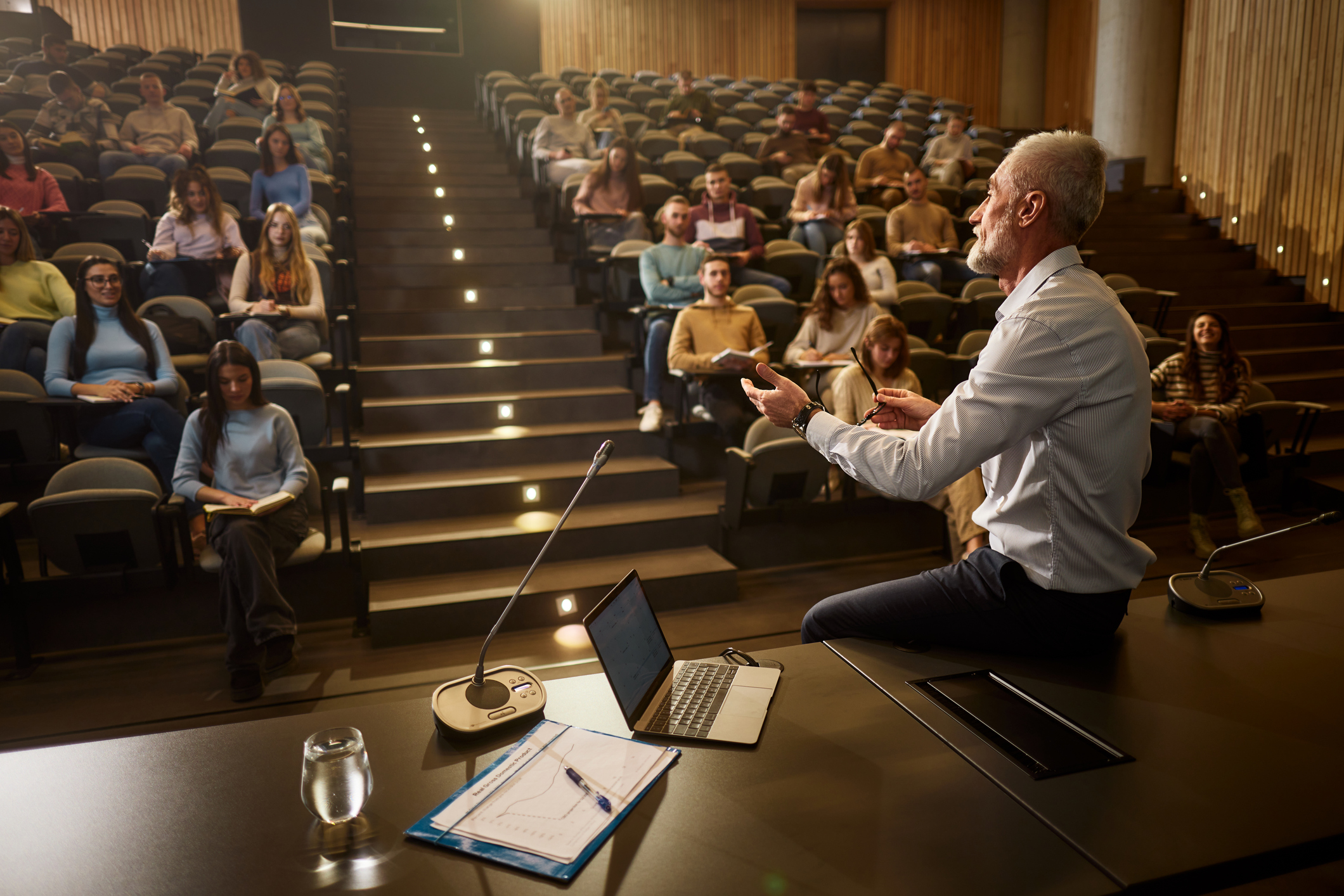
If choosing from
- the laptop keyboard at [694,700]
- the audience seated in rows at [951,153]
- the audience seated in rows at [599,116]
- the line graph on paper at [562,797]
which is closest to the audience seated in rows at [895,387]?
the laptop keyboard at [694,700]

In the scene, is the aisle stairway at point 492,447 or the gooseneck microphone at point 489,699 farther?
the aisle stairway at point 492,447

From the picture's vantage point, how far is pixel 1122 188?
22.9 ft

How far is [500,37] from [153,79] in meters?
5.18

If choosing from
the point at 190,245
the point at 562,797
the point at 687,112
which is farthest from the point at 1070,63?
the point at 562,797

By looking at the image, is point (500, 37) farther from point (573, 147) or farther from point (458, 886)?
point (458, 886)

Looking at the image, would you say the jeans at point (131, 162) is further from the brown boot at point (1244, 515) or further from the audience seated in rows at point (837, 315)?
the brown boot at point (1244, 515)

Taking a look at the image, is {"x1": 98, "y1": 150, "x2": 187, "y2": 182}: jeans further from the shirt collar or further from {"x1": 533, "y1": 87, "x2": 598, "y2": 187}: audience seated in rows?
the shirt collar

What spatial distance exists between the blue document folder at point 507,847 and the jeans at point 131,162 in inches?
219

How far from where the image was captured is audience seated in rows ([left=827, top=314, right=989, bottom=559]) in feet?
9.61

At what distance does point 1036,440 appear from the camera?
1192mm

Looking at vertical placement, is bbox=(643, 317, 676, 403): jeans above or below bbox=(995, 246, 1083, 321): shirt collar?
below

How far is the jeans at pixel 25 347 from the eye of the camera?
3303 mm

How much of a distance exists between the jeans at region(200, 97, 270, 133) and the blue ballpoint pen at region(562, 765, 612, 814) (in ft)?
21.1

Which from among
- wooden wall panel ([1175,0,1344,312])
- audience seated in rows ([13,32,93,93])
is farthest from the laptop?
audience seated in rows ([13,32,93,93])
